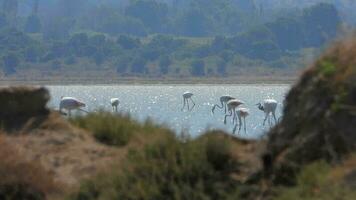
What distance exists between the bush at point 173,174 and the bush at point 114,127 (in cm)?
193

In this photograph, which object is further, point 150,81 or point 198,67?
point 198,67

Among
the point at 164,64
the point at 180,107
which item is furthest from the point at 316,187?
the point at 164,64

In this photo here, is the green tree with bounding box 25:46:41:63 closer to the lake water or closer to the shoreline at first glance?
the shoreline

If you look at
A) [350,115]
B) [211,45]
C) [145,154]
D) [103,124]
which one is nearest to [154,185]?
[145,154]

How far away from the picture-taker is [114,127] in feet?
42.5

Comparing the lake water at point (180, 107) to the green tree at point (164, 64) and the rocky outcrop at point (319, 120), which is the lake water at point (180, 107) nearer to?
the rocky outcrop at point (319, 120)

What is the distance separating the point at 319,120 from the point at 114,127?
14.2 feet

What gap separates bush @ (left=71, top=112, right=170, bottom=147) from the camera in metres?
12.7

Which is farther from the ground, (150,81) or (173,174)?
(173,174)

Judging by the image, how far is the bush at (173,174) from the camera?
9586mm

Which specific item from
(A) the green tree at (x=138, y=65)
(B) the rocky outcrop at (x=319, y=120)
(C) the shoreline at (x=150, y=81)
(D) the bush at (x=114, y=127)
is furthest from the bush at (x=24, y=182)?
(A) the green tree at (x=138, y=65)

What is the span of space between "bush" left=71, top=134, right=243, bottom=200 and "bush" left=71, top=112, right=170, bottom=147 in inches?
76.1

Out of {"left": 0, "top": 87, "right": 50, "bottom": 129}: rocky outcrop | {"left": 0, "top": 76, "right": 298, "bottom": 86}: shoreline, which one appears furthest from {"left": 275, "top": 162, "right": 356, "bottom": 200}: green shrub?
{"left": 0, "top": 76, "right": 298, "bottom": 86}: shoreline

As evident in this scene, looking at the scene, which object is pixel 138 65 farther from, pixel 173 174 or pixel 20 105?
pixel 173 174
